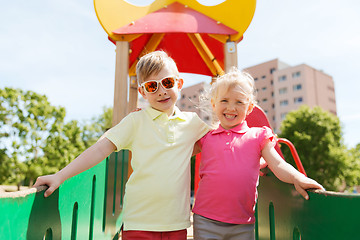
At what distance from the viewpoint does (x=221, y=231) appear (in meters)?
1.33

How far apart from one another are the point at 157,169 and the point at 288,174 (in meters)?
0.58

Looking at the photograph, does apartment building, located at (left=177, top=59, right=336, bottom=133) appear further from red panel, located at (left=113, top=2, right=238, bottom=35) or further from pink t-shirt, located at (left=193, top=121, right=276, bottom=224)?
pink t-shirt, located at (left=193, top=121, right=276, bottom=224)

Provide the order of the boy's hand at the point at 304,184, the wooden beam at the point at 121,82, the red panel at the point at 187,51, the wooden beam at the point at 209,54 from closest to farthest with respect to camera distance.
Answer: the boy's hand at the point at 304,184 < the wooden beam at the point at 121,82 < the wooden beam at the point at 209,54 < the red panel at the point at 187,51

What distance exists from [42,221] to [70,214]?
37cm

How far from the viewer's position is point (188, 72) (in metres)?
5.01

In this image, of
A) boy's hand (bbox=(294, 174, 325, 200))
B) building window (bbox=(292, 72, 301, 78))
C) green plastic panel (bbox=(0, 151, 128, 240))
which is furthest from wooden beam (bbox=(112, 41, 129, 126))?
building window (bbox=(292, 72, 301, 78))

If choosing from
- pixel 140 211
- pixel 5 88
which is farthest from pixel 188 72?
pixel 5 88

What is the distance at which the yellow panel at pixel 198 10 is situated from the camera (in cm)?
309

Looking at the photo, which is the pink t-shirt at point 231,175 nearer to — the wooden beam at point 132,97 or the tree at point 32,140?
the wooden beam at point 132,97

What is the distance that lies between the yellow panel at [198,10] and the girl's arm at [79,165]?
6.39 ft

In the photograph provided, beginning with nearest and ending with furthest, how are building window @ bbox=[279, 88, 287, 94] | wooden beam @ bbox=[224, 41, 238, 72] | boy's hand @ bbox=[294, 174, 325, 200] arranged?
boy's hand @ bbox=[294, 174, 325, 200], wooden beam @ bbox=[224, 41, 238, 72], building window @ bbox=[279, 88, 287, 94]

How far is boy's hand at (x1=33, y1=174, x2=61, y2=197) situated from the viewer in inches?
43.4

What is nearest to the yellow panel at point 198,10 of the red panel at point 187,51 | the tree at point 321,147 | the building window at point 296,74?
the red panel at point 187,51

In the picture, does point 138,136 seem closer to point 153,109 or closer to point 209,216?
point 153,109
